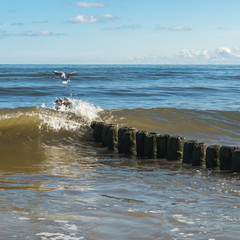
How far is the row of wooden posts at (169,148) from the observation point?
8305 millimetres

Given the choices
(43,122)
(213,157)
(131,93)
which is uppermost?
(131,93)

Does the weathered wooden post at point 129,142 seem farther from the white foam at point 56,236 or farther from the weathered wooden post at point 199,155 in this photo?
the white foam at point 56,236

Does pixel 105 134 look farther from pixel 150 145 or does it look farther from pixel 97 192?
pixel 97 192

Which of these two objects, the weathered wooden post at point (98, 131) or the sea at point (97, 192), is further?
the weathered wooden post at point (98, 131)

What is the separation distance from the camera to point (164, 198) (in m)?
6.29

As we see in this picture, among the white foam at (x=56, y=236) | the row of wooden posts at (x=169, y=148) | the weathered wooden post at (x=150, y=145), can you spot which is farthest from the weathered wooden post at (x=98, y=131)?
the white foam at (x=56, y=236)

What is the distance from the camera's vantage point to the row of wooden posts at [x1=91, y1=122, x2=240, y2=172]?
8.30 meters

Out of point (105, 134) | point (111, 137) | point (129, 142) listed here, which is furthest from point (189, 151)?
point (105, 134)

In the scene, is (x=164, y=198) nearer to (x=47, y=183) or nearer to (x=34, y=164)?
(x=47, y=183)

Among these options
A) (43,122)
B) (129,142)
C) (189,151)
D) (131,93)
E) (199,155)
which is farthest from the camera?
(131,93)

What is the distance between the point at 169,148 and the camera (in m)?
9.31

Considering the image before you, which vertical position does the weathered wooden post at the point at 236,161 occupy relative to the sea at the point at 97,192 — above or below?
above

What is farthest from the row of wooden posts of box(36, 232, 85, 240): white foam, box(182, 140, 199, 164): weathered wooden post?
box(36, 232, 85, 240): white foam

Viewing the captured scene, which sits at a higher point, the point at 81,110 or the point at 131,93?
the point at 131,93
